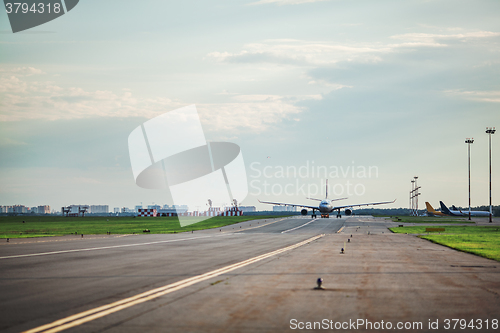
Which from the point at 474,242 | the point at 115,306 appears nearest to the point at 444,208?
the point at 474,242

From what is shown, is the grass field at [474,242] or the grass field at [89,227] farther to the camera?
the grass field at [89,227]

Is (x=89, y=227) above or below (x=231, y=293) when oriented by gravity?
below

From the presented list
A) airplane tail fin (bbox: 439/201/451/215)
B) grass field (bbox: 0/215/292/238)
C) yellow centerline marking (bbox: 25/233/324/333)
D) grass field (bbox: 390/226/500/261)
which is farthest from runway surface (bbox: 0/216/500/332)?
airplane tail fin (bbox: 439/201/451/215)

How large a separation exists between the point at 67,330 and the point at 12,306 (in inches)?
111

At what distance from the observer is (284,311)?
9328mm

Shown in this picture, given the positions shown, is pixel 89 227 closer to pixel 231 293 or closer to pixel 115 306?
pixel 231 293

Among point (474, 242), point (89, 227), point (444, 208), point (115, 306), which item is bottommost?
point (89, 227)

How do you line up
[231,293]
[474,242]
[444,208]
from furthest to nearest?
[444,208] < [474,242] < [231,293]

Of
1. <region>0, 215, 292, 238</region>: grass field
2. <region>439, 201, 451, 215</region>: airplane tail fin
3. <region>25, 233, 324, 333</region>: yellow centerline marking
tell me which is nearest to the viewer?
<region>25, 233, 324, 333</region>: yellow centerline marking

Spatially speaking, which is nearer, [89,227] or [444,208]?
[89,227]

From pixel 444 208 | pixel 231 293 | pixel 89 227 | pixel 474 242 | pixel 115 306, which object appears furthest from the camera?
pixel 444 208

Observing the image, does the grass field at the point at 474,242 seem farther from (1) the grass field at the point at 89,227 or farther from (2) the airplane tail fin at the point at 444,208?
(2) the airplane tail fin at the point at 444,208

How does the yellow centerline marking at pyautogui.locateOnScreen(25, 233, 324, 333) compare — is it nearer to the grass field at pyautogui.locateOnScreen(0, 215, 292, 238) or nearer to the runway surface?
the runway surface

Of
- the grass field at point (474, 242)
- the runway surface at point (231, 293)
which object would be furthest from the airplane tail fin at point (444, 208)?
the runway surface at point (231, 293)
